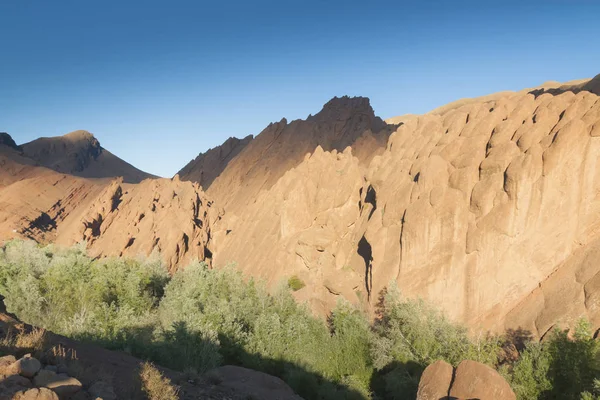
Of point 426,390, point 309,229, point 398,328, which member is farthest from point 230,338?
point 309,229

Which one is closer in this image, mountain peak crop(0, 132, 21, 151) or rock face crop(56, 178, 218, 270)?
rock face crop(56, 178, 218, 270)

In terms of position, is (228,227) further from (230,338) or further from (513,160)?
(513,160)

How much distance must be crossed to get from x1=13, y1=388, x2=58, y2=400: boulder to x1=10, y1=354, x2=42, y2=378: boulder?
1.02 metres

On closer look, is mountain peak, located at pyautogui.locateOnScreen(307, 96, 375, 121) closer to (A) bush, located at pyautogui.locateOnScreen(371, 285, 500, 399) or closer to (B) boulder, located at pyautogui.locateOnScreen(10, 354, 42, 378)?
(A) bush, located at pyautogui.locateOnScreen(371, 285, 500, 399)

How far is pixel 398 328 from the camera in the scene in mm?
26094

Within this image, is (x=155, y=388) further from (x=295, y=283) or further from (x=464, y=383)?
(x=295, y=283)

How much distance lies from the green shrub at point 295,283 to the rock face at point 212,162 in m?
62.8

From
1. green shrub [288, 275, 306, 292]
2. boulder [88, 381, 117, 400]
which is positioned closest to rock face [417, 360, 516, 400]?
boulder [88, 381, 117, 400]

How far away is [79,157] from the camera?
439 ft

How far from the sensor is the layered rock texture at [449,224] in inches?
965

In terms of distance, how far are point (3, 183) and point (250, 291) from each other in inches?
2755

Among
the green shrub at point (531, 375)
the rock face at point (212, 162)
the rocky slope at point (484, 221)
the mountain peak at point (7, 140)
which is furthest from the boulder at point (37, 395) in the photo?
the mountain peak at point (7, 140)

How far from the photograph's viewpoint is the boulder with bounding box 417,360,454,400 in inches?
647

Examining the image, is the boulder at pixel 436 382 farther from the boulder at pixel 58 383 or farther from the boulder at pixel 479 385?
the boulder at pixel 58 383
